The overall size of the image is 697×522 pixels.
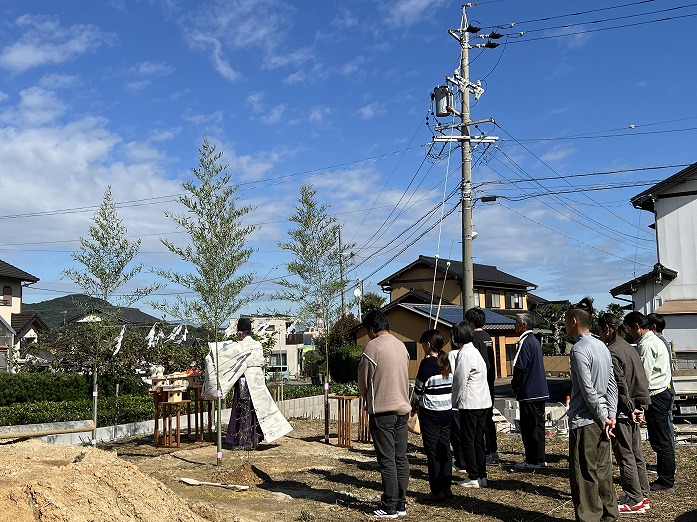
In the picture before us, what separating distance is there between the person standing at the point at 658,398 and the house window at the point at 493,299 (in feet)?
110

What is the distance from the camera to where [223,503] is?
6566mm

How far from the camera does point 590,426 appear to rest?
514 centimetres

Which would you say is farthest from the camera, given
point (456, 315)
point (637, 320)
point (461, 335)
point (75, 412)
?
point (456, 315)

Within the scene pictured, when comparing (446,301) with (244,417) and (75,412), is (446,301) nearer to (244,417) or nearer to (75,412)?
(75,412)

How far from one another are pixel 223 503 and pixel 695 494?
15.5 feet

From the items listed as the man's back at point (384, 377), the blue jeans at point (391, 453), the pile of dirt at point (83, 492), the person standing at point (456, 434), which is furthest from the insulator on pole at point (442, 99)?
the pile of dirt at point (83, 492)

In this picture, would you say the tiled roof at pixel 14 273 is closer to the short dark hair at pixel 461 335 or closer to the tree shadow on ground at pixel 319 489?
the tree shadow on ground at pixel 319 489

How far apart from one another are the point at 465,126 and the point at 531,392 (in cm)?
925

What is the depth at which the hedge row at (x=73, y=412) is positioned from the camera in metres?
12.0

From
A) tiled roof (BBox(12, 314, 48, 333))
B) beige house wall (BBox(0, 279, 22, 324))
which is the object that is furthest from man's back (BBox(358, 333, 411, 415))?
beige house wall (BBox(0, 279, 22, 324))

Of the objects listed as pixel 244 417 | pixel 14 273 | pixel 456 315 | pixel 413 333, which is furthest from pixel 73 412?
pixel 14 273

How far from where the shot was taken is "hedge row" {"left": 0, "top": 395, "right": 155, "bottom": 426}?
11969 mm

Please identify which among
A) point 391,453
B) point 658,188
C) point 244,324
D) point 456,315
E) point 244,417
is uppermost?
point 658,188

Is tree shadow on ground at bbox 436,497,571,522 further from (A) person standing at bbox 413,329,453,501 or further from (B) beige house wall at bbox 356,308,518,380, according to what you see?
(B) beige house wall at bbox 356,308,518,380
